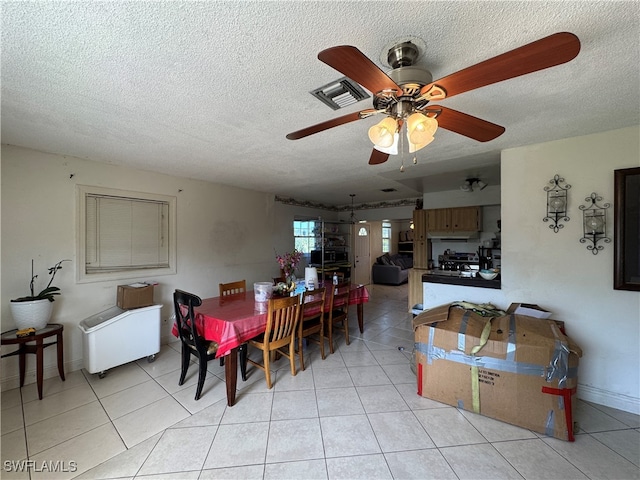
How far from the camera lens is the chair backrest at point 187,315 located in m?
2.19

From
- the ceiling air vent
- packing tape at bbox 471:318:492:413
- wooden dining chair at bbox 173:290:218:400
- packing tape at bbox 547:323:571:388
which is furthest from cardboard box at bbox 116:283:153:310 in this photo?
packing tape at bbox 547:323:571:388

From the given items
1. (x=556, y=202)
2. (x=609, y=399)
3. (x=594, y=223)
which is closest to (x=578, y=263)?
(x=594, y=223)

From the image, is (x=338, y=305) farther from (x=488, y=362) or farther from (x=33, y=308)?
(x=33, y=308)

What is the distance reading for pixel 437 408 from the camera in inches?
84.0

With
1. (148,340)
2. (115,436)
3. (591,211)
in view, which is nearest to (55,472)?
(115,436)

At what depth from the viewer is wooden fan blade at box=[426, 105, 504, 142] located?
1.33 meters

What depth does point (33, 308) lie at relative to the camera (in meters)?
2.36

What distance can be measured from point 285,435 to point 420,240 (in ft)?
14.4

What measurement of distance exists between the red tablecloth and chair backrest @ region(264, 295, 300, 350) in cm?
9

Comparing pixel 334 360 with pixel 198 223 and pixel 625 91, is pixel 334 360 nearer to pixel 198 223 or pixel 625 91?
pixel 198 223

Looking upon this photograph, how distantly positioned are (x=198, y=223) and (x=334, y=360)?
109 inches

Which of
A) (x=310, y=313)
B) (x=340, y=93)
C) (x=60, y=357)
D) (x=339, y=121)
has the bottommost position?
(x=60, y=357)

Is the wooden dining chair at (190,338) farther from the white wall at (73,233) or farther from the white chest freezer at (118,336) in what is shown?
the white wall at (73,233)

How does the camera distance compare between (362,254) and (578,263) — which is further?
(362,254)
